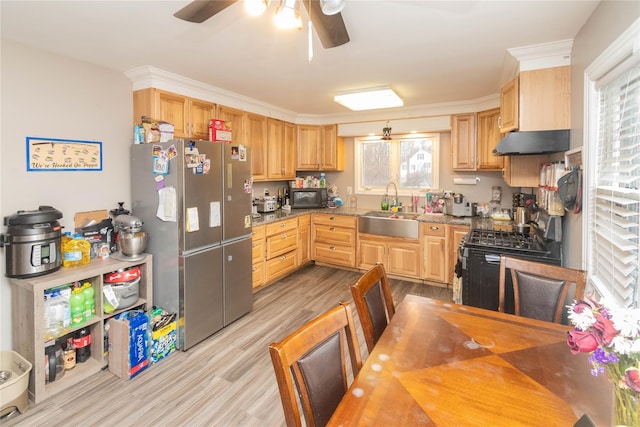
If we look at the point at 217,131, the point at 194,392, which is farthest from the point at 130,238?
the point at 217,131

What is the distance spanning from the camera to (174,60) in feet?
8.44

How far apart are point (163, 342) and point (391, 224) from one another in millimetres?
2822

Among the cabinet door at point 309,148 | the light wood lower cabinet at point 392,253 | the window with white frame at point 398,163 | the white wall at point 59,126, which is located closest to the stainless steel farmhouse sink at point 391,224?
the light wood lower cabinet at point 392,253

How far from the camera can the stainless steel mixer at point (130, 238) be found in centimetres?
246

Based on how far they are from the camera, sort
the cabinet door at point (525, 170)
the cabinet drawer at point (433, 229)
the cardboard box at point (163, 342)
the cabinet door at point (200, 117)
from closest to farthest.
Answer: the cardboard box at point (163, 342), the cabinet door at point (525, 170), the cabinet door at point (200, 117), the cabinet drawer at point (433, 229)

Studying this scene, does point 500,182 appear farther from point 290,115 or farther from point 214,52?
point 214,52

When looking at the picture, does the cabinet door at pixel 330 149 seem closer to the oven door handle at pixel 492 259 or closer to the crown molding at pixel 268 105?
the crown molding at pixel 268 105

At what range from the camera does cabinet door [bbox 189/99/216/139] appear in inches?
125

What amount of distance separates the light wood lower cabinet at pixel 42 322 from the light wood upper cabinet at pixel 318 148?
2.91 metres

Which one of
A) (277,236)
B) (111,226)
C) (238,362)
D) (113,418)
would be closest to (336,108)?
(277,236)

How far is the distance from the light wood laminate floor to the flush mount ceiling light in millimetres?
2392

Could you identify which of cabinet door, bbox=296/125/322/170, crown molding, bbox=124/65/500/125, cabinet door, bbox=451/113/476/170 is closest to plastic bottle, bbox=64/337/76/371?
crown molding, bbox=124/65/500/125

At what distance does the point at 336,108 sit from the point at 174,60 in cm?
230

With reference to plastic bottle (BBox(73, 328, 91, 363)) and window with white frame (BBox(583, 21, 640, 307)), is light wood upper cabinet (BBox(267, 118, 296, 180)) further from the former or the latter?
window with white frame (BBox(583, 21, 640, 307))
